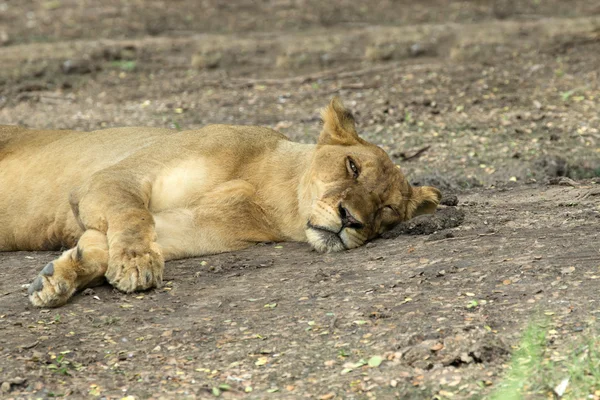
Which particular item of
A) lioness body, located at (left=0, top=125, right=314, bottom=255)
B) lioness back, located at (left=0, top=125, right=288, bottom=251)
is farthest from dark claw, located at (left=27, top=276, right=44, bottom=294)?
lioness back, located at (left=0, top=125, right=288, bottom=251)

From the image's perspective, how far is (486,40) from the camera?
12.7m

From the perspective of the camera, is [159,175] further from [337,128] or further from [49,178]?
[337,128]

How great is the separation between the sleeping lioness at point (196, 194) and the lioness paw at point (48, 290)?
1.01 ft

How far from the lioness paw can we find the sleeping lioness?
12.2 inches

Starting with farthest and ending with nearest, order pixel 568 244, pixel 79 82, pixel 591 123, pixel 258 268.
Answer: pixel 79 82
pixel 591 123
pixel 258 268
pixel 568 244

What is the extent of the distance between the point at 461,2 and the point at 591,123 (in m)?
6.57

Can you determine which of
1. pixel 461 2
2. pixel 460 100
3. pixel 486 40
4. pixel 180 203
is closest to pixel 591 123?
pixel 460 100

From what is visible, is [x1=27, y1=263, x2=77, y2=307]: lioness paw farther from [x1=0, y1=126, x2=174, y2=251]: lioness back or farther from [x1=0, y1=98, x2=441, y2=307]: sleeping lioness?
[x1=0, y1=126, x2=174, y2=251]: lioness back

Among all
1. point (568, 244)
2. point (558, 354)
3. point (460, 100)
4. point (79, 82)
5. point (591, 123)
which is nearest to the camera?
point (558, 354)

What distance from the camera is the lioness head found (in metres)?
5.82

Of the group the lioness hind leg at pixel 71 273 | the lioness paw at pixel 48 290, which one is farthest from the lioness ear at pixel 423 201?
the lioness paw at pixel 48 290

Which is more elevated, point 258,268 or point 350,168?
point 350,168

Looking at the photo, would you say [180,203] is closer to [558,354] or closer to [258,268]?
[258,268]

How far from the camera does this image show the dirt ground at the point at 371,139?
423cm
